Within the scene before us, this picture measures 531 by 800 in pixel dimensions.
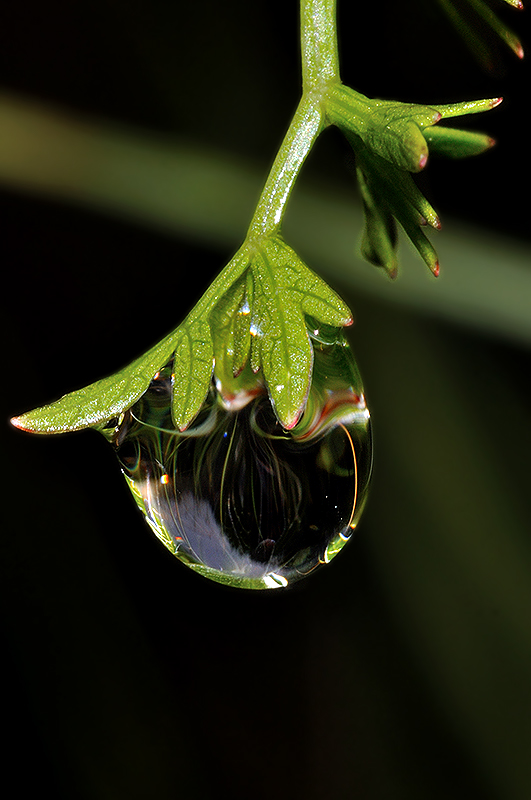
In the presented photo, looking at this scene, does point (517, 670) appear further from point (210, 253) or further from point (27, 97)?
point (27, 97)

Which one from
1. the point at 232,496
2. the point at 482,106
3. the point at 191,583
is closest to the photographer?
the point at 482,106

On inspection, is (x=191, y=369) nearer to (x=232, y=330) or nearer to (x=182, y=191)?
(x=232, y=330)

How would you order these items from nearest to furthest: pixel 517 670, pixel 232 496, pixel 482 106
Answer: pixel 482 106 < pixel 232 496 < pixel 517 670

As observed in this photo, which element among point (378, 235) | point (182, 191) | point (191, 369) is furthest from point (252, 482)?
point (182, 191)

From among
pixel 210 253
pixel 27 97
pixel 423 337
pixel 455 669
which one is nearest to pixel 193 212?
pixel 210 253

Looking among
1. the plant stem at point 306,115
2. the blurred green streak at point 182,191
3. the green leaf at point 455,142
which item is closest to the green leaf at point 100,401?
the plant stem at point 306,115

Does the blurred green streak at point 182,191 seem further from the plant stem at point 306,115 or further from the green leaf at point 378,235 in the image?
the plant stem at point 306,115
